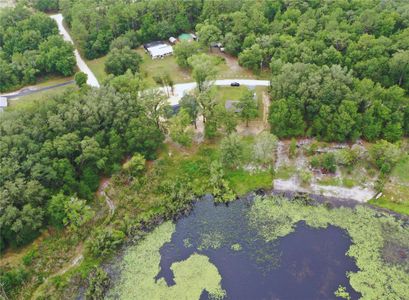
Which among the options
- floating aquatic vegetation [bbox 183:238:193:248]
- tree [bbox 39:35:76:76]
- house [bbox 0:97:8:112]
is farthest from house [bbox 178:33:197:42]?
floating aquatic vegetation [bbox 183:238:193:248]

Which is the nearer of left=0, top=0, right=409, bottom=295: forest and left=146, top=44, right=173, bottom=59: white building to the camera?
left=0, top=0, right=409, bottom=295: forest

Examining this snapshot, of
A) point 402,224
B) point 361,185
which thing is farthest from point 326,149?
point 402,224

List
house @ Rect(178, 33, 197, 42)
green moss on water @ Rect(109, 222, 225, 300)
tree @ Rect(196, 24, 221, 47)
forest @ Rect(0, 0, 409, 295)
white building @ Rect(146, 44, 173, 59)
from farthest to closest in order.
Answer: house @ Rect(178, 33, 197, 42) → white building @ Rect(146, 44, 173, 59) → tree @ Rect(196, 24, 221, 47) → forest @ Rect(0, 0, 409, 295) → green moss on water @ Rect(109, 222, 225, 300)

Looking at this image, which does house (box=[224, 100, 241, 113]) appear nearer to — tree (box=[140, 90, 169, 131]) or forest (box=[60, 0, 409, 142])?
forest (box=[60, 0, 409, 142])

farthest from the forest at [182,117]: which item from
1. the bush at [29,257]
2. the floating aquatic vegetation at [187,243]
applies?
the floating aquatic vegetation at [187,243]

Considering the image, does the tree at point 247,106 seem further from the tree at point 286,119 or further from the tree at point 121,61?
the tree at point 121,61
